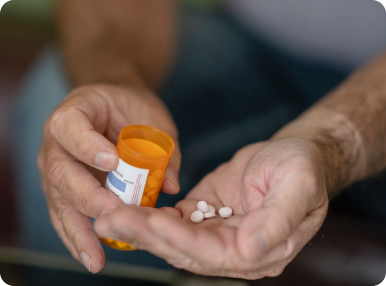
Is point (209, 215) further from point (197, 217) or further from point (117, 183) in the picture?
point (117, 183)

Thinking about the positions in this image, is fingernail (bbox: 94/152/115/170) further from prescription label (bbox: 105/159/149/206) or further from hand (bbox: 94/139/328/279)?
hand (bbox: 94/139/328/279)

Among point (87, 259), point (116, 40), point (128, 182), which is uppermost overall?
point (116, 40)

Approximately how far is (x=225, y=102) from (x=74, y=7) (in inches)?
47.7

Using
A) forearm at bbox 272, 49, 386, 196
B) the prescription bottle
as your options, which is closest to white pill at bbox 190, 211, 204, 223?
the prescription bottle

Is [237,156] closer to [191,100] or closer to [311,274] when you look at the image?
[311,274]

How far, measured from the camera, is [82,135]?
3.14 ft

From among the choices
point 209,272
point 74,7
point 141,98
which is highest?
point 74,7

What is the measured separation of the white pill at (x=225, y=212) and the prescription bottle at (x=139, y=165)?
0.22m

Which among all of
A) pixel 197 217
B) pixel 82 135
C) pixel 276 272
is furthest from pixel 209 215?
pixel 82 135

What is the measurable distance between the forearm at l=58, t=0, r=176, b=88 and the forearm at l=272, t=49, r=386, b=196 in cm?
98

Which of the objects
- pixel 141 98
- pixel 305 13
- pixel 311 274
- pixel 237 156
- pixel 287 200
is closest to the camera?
pixel 287 200

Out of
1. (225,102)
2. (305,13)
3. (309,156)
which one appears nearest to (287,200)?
(309,156)

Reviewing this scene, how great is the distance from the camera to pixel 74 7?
6.75 feet

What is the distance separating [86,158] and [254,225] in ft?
1.80
